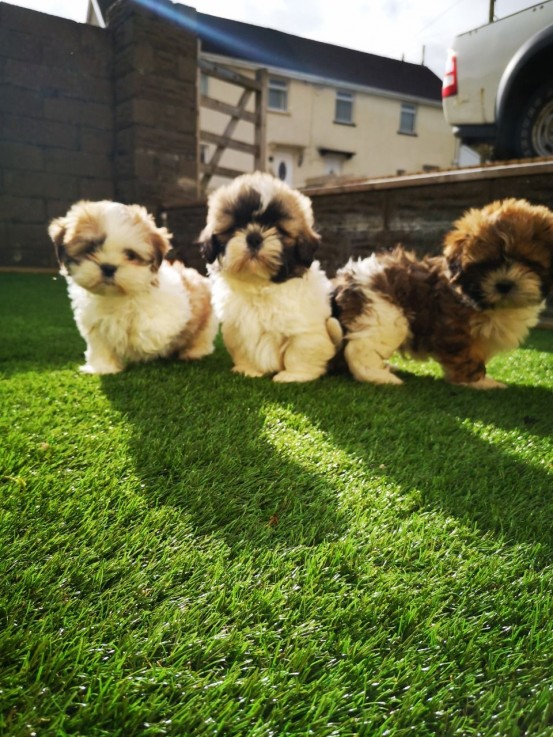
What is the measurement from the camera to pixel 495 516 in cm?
156

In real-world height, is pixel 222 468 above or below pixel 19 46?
below

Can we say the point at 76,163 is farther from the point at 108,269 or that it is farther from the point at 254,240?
the point at 254,240

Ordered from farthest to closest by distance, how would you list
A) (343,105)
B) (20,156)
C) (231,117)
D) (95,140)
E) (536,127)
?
(343,105) → (231,117) → (95,140) → (20,156) → (536,127)

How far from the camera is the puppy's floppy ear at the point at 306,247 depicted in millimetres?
3016

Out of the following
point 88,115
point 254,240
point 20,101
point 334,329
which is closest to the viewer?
point 254,240

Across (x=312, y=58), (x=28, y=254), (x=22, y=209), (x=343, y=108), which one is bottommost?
(x=28, y=254)

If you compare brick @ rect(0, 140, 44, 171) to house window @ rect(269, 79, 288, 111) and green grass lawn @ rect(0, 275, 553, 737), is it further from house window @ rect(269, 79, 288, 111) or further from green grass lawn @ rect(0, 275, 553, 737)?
house window @ rect(269, 79, 288, 111)

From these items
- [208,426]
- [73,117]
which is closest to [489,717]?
[208,426]

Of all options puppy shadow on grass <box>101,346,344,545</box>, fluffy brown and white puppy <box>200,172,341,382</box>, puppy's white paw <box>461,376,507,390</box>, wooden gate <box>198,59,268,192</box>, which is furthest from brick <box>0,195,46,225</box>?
puppy's white paw <box>461,376,507,390</box>

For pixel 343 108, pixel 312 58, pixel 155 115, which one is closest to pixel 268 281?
pixel 155 115

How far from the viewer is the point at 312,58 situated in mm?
26766

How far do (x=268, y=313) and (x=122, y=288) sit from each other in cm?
91

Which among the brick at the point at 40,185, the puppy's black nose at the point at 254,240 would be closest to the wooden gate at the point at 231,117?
the brick at the point at 40,185

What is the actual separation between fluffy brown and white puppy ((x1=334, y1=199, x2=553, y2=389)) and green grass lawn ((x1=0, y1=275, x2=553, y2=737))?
32.9 inches
